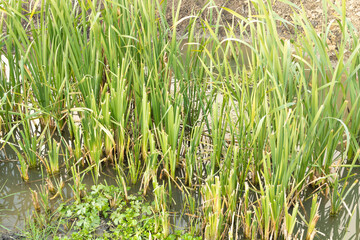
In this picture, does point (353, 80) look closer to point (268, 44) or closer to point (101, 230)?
point (268, 44)

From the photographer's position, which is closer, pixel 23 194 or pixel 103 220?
pixel 103 220

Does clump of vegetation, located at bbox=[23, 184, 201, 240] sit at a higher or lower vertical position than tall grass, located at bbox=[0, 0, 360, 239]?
lower

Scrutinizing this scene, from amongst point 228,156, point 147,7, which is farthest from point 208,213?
point 147,7

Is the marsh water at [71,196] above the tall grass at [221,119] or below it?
below

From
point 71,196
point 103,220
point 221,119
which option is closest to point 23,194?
point 71,196

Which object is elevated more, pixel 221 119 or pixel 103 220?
pixel 221 119

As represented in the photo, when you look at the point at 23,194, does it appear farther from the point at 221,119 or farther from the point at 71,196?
the point at 221,119

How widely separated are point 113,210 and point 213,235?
20.6 inches

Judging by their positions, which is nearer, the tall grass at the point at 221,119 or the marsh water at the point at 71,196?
the tall grass at the point at 221,119

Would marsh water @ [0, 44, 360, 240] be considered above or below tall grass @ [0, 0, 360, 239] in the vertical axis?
below

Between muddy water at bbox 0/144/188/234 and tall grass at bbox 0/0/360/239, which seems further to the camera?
muddy water at bbox 0/144/188/234

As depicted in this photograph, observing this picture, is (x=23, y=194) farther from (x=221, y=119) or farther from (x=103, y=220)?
(x=221, y=119)

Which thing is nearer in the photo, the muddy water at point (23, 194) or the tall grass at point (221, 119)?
the tall grass at point (221, 119)

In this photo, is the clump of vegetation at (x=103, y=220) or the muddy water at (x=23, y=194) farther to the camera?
the muddy water at (x=23, y=194)
